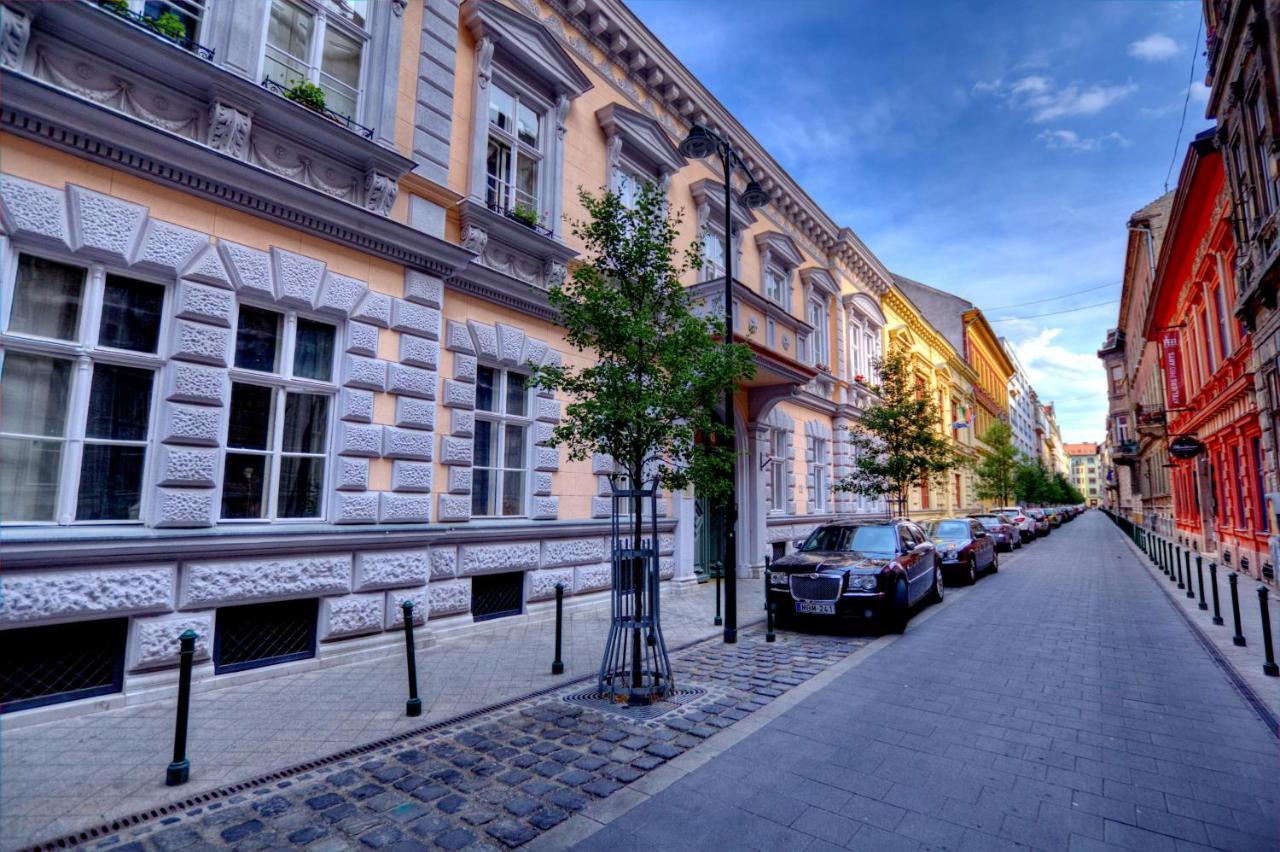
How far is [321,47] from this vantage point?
7.95 meters

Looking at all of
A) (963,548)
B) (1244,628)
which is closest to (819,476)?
(963,548)

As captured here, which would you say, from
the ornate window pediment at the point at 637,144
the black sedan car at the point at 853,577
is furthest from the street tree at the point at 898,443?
the ornate window pediment at the point at 637,144

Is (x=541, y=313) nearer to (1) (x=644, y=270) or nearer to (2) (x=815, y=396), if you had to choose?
(1) (x=644, y=270)

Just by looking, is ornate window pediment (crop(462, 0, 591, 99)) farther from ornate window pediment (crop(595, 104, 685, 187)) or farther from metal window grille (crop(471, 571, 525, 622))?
metal window grille (crop(471, 571, 525, 622))

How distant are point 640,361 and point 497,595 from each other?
16.3ft

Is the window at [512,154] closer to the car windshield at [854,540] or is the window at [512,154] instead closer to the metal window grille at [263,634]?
the metal window grille at [263,634]

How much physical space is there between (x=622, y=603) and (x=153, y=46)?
7309mm

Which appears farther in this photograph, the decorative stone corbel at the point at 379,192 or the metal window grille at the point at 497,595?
the metal window grille at the point at 497,595

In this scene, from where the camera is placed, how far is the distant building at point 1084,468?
188 m

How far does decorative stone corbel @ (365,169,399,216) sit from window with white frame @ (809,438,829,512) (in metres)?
15.5

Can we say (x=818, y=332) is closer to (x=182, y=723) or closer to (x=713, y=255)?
(x=713, y=255)

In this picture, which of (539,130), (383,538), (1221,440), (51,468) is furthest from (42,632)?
(1221,440)

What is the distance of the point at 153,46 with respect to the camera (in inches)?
240

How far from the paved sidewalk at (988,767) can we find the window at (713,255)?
32.7ft
